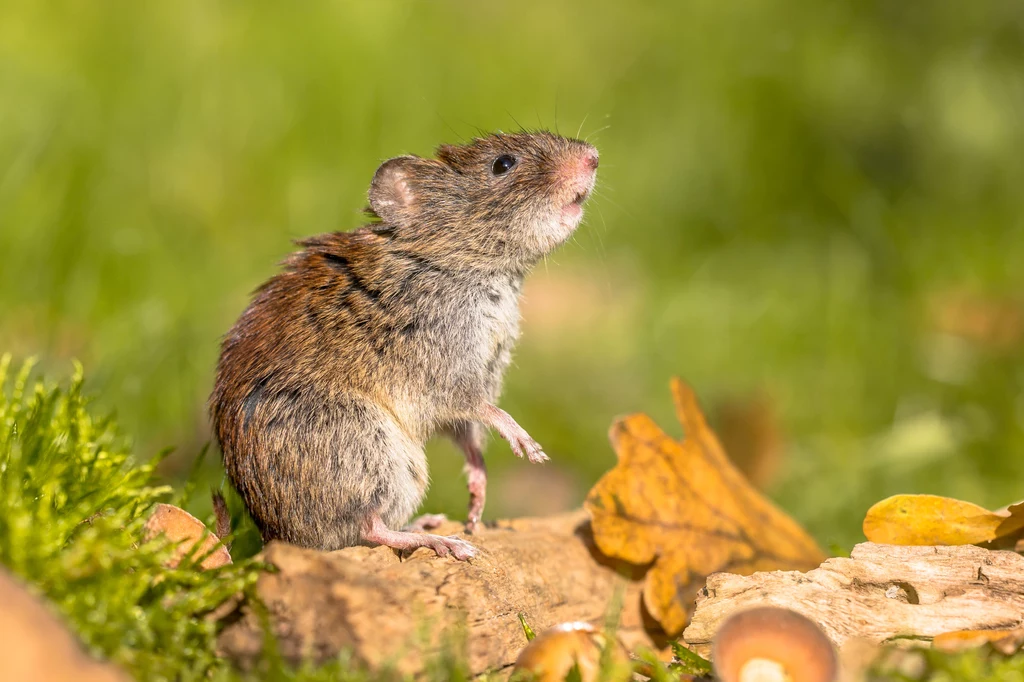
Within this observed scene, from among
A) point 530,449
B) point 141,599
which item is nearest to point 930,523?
point 530,449

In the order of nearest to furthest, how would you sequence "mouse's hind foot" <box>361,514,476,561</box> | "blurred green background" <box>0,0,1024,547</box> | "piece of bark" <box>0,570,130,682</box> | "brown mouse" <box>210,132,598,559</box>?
"piece of bark" <box>0,570,130,682</box>
"mouse's hind foot" <box>361,514,476,561</box>
"brown mouse" <box>210,132,598,559</box>
"blurred green background" <box>0,0,1024,547</box>

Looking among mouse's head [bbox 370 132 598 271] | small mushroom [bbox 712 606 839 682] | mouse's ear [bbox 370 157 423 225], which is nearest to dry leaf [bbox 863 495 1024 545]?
small mushroom [bbox 712 606 839 682]

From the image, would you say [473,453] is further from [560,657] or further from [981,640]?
[981,640]

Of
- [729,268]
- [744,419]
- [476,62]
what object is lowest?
[744,419]

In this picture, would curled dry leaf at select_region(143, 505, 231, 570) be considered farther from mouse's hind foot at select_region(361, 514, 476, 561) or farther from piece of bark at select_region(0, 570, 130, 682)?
piece of bark at select_region(0, 570, 130, 682)

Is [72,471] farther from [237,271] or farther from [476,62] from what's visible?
[476,62]

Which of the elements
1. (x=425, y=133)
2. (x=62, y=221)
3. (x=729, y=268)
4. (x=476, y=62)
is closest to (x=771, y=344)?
(x=729, y=268)
